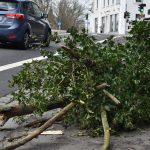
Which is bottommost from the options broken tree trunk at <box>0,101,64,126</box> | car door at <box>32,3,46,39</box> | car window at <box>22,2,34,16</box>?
broken tree trunk at <box>0,101,64,126</box>

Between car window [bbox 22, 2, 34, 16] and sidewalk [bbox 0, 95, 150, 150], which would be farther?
car window [bbox 22, 2, 34, 16]

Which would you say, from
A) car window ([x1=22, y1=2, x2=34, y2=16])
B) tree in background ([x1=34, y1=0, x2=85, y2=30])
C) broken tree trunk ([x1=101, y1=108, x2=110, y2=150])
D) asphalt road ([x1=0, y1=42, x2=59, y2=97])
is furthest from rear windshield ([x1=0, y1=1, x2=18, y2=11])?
tree in background ([x1=34, y1=0, x2=85, y2=30])

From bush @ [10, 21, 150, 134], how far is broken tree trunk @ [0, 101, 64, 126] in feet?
0.19

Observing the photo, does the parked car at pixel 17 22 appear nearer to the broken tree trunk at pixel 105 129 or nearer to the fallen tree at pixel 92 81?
the fallen tree at pixel 92 81

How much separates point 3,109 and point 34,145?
0.60m

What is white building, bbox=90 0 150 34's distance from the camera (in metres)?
75.4

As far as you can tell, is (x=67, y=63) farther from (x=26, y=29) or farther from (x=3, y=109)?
Answer: (x=26, y=29)

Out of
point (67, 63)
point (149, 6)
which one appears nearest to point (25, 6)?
point (67, 63)

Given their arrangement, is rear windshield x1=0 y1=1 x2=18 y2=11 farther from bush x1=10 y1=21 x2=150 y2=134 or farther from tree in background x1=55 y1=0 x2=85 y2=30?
tree in background x1=55 y1=0 x2=85 y2=30

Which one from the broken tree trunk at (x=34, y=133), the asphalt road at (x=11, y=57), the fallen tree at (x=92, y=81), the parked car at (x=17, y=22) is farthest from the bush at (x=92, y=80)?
the parked car at (x=17, y=22)

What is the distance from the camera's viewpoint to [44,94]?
18.8ft

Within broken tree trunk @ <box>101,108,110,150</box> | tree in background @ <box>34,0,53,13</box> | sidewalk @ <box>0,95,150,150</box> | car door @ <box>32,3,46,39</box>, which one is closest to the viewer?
broken tree trunk @ <box>101,108,110,150</box>

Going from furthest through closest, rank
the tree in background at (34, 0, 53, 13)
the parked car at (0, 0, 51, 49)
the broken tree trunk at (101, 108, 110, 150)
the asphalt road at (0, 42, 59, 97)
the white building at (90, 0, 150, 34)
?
the tree in background at (34, 0, 53, 13) → the white building at (90, 0, 150, 34) → the parked car at (0, 0, 51, 49) → the asphalt road at (0, 42, 59, 97) → the broken tree trunk at (101, 108, 110, 150)

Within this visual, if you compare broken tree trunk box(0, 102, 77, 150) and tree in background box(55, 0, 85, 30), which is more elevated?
tree in background box(55, 0, 85, 30)
